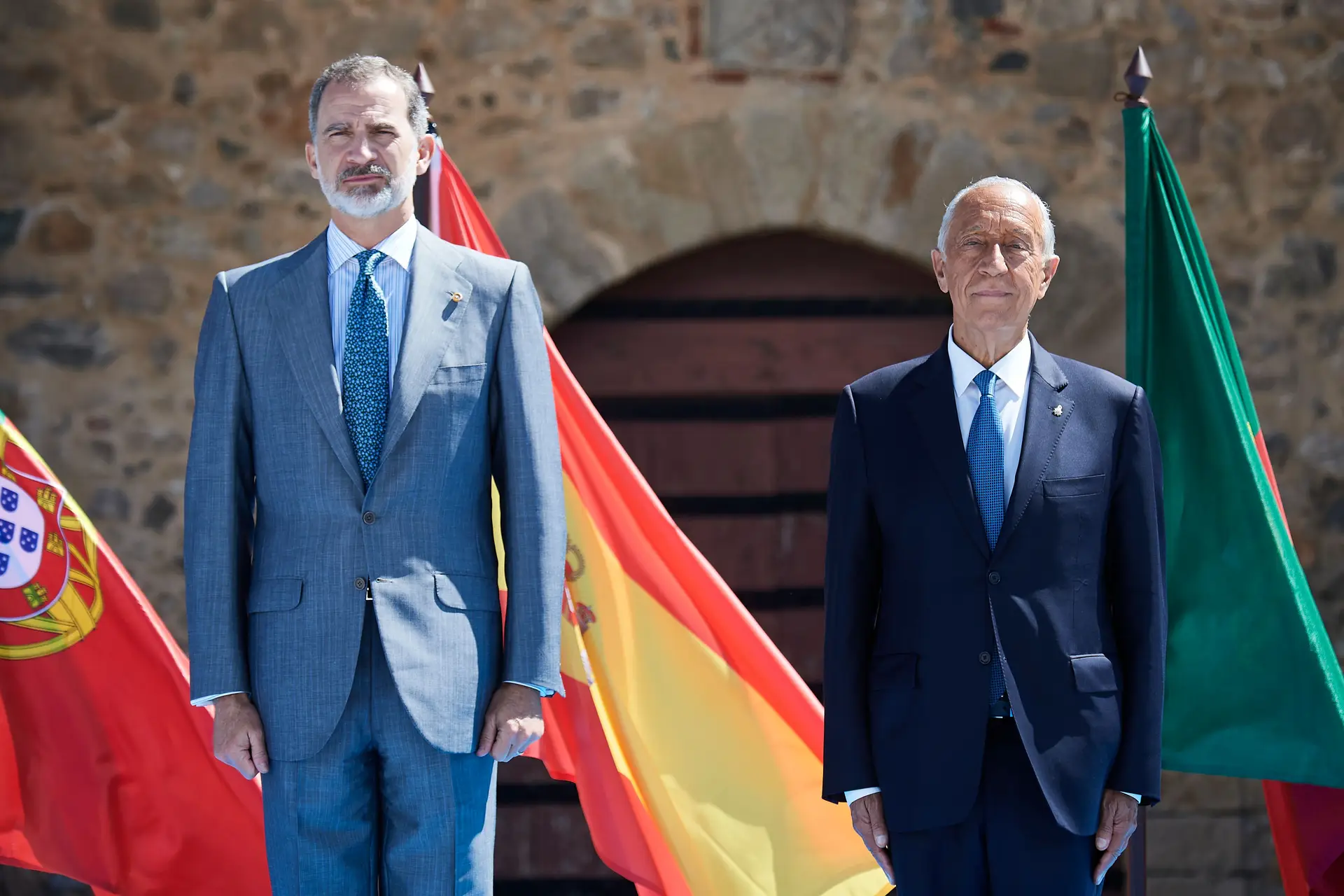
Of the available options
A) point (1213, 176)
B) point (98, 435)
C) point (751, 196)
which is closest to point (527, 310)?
point (751, 196)

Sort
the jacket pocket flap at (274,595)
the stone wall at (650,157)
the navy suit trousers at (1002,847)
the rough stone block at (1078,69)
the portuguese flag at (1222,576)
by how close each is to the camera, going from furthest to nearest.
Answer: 1. the rough stone block at (1078,69)
2. the stone wall at (650,157)
3. the portuguese flag at (1222,576)
4. the jacket pocket flap at (274,595)
5. the navy suit trousers at (1002,847)

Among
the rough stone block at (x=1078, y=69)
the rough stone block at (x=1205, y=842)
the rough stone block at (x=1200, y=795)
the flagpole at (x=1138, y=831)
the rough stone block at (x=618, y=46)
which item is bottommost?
the rough stone block at (x=1205, y=842)

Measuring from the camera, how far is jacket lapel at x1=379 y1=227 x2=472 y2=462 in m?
2.18

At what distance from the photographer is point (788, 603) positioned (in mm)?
4391

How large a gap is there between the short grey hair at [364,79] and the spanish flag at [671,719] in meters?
0.83

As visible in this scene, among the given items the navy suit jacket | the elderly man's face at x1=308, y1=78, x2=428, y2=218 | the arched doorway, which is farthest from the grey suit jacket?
the arched doorway

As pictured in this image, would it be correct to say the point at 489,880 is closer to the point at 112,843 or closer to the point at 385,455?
the point at 385,455

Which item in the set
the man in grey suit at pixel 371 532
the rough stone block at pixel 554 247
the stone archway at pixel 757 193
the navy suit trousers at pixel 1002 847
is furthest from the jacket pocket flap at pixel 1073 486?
the rough stone block at pixel 554 247

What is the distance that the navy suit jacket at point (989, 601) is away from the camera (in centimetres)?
209

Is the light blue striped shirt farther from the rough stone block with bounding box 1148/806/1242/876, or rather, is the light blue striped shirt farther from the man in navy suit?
the rough stone block with bounding box 1148/806/1242/876

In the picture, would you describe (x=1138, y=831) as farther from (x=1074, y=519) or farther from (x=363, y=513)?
(x=363, y=513)

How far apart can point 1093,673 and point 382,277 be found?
3.97ft

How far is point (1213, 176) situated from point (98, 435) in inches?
130

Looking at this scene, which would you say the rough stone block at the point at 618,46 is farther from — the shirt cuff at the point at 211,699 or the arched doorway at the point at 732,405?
the shirt cuff at the point at 211,699
